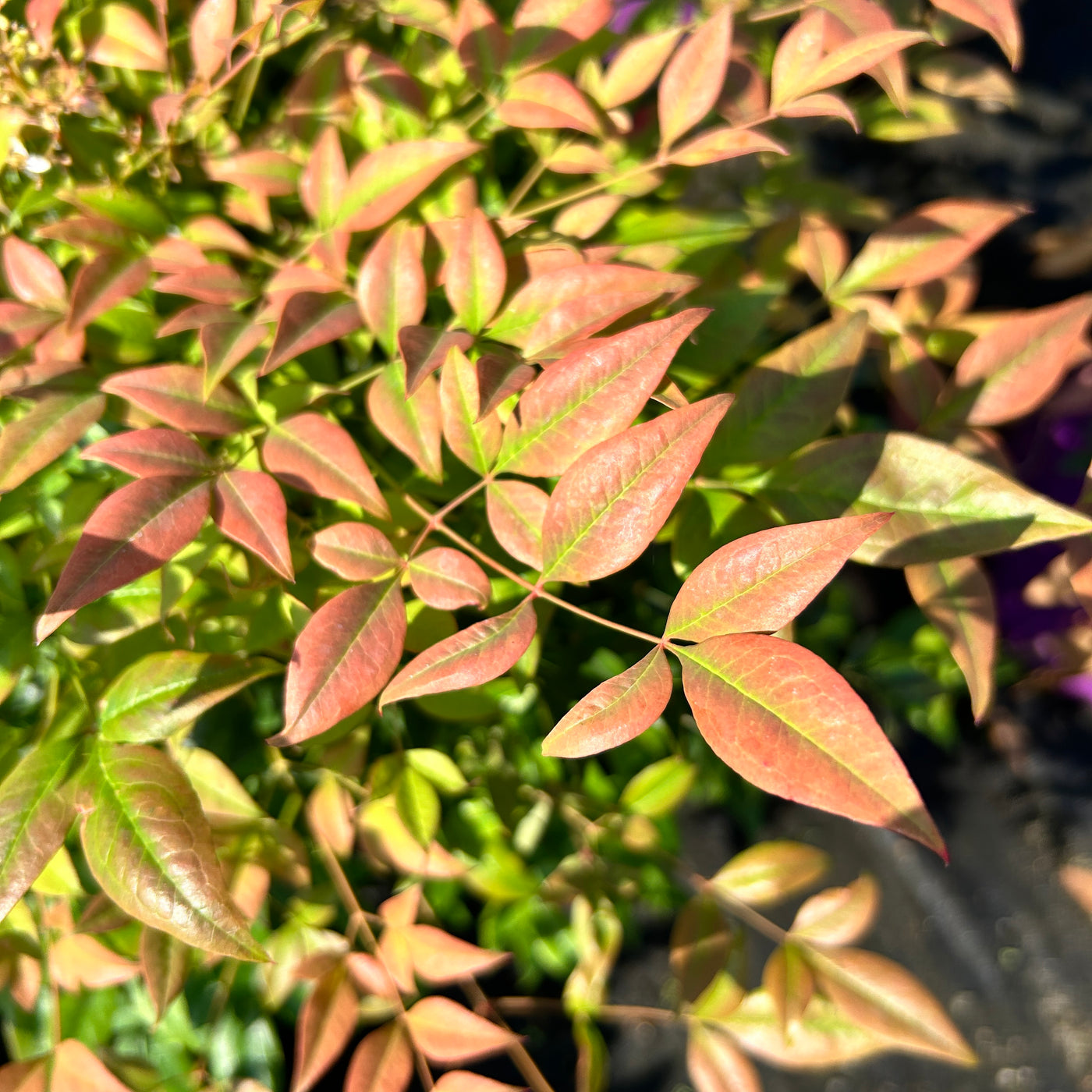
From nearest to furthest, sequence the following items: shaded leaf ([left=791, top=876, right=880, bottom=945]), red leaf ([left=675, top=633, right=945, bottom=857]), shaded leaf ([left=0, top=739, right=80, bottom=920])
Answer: red leaf ([left=675, top=633, right=945, bottom=857]) < shaded leaf ([left=0, top=739, right=80, bottom=920]) < shaded leaf ([left=791, top=876, right=880, bottom=945])

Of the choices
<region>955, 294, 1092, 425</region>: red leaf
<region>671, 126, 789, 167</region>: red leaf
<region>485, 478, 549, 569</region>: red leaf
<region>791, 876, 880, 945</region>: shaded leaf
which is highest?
<region>671, 126, 789, 167</region>: red leaf

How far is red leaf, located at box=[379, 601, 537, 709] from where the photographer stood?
36 centimetres

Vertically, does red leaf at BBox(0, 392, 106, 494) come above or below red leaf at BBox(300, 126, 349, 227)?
below

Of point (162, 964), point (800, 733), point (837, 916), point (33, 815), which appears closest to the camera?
point (800, 733)

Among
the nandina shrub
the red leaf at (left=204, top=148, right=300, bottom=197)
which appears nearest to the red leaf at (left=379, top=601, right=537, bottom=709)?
the nandina shrub

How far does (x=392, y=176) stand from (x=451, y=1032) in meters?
0.55

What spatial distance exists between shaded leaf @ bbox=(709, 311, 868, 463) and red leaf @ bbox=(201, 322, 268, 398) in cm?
27

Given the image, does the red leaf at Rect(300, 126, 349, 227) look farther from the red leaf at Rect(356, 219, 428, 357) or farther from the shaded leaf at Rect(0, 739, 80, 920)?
the shaded leaf at Rect(0, 739, 80, 920)

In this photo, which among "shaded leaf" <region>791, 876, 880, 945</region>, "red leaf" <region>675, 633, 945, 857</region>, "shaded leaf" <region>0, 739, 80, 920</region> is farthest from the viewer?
"shaded leaf" <region>791, 876, 880, 945</region>

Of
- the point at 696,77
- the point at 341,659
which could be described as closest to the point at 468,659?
the point at 341,659

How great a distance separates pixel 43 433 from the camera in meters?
0.47

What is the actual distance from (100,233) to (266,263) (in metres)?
0.11

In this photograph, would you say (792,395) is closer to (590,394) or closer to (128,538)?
(590,394)

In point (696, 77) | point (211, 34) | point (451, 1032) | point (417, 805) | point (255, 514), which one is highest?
point (211, 34)
